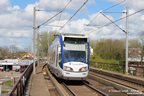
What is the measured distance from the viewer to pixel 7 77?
11.9 meters

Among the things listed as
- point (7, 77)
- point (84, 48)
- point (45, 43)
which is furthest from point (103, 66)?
point (45, 43)

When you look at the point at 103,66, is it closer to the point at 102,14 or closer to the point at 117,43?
the point at 102,14

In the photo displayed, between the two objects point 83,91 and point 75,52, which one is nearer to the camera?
point 83,91

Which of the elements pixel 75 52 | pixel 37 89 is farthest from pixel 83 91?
pixel 37 89

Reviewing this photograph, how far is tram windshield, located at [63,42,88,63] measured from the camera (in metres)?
11.8

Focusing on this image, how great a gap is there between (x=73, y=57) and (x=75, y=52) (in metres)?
0.41

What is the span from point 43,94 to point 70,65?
282cm

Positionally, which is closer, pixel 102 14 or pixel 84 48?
pixel 84 48

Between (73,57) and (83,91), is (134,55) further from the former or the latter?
(83,91)

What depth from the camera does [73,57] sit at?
11.8 m

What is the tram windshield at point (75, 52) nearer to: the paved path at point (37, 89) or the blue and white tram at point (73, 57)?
the blue and white tram at point (73, 57)

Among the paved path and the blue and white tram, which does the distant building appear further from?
the paved path

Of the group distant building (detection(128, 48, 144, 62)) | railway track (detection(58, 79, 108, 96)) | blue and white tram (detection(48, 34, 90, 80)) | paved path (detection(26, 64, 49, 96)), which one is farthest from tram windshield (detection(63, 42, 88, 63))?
distant building (detection(128, 48, 144, 62))

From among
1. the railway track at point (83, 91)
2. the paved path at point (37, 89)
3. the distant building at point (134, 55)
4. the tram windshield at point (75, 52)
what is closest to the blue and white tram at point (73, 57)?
the tram windshield at point (75, 52)
